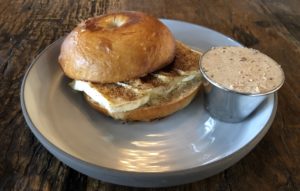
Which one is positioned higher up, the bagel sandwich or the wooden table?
the bagel sandwich

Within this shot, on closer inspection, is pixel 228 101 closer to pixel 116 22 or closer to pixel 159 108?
pixel 159 108

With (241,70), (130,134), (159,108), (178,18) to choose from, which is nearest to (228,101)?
(241,70)

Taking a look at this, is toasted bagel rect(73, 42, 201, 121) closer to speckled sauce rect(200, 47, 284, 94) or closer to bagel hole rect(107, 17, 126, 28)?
speckled sauce rect(200, 47, 284, 94)

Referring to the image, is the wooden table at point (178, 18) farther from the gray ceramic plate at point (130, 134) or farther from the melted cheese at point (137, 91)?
the melted cheese at point (137, 91)

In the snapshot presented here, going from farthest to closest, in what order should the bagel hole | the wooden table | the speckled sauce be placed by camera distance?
the bagel hole
the speckled sauce
the wooden table

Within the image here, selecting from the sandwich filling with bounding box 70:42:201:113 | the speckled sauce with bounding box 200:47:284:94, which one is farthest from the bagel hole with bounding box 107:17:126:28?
the speckled sauce with bounding box 200:47:284:94

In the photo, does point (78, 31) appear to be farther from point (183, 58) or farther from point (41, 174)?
point (41, 174)
